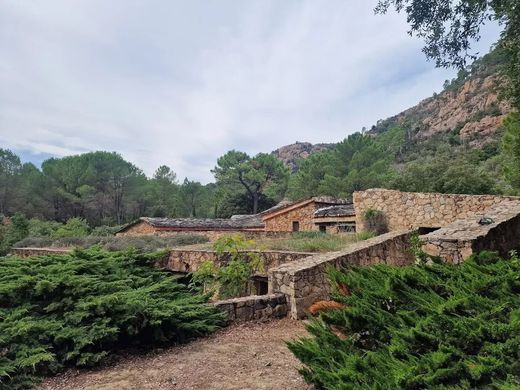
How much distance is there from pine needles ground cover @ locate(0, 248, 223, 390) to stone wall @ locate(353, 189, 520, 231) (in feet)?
22.4

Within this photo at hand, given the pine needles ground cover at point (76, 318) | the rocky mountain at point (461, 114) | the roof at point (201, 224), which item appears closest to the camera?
the pine needles ground cover at point (76, 318)

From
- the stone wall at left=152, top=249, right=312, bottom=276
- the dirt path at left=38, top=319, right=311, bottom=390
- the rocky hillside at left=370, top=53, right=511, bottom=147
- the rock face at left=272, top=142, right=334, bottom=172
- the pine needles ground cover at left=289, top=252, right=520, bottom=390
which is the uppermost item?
the rock face at left=272, top=142, right=334, bottom=172

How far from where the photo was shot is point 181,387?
131 inches

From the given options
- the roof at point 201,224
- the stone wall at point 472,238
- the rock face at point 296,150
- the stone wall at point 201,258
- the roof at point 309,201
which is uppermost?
the rock face at point 296,150

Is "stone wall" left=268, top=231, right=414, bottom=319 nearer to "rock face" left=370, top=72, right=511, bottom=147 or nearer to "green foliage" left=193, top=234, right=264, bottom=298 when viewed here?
"green foliage" left=193, top=234, right=264, bottom=298

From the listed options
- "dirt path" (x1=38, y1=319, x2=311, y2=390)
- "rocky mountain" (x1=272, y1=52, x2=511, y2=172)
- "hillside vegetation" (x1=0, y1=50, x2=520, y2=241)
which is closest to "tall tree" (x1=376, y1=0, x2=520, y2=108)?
"dirt path" (x1=38, y1=319, x2=311, y2=390)

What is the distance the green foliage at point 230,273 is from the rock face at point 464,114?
33254 mm

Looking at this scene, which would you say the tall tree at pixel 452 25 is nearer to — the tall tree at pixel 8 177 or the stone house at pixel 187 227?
the stone house at pixel 187 227

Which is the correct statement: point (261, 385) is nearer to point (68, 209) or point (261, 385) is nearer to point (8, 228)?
point (8, 228)

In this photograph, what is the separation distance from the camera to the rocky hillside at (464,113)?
3875 cm

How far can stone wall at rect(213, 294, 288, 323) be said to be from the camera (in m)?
5.36

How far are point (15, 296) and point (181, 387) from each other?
9.83 feet

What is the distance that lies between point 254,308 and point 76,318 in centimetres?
242

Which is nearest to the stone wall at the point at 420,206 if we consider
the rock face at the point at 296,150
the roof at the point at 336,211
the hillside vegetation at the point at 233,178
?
the roof at the point at 336,211
